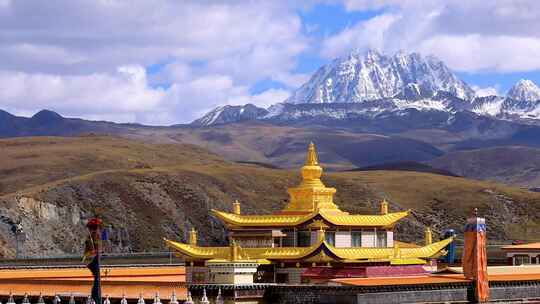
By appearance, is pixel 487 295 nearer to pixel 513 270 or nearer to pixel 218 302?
pixel 513 270

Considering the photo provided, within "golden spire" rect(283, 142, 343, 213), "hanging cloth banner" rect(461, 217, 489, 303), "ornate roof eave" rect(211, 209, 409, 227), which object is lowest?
"hanging cloth banner" rect(461, 217, 489, 303)

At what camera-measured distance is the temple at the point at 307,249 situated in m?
66.8

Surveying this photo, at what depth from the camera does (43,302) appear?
66.2 meters

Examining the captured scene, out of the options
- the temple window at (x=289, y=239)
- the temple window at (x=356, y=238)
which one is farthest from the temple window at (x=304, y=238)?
the temple window at (x=356, y=238)

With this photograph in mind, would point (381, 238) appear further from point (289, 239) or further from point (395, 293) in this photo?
point (395, 293)

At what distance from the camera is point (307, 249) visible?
69125 millimetres

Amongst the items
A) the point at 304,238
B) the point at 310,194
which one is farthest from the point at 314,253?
the point at 310,194

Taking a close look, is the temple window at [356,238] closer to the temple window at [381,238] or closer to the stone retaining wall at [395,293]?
the temple window at [381,238]

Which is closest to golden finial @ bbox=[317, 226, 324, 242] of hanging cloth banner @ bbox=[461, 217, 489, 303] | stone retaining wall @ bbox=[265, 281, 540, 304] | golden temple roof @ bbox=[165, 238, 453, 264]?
golden temple roof @ bbox=[165, 238, 453, 264]

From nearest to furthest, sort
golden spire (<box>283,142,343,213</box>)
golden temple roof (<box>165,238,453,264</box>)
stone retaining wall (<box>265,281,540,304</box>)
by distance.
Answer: stone retaining wall (<box>265,281,540,304</box>)
golden temple roof (<box>165,238,453,264</box>)
golden spire (<box>283,142,343,213</box>)

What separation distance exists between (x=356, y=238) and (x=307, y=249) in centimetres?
454

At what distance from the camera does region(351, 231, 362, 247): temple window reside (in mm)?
72375

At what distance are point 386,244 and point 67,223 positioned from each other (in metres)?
129

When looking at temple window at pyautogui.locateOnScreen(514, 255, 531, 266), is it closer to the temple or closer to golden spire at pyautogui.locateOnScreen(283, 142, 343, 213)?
the temple
